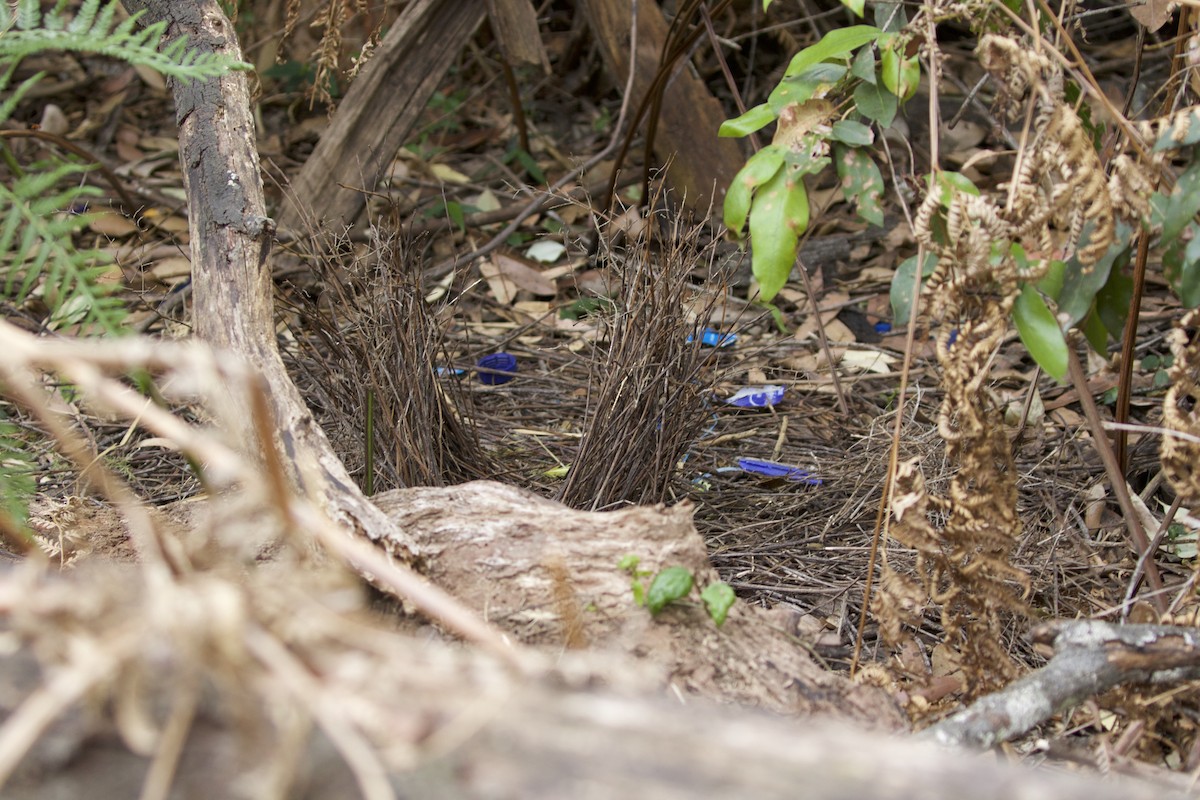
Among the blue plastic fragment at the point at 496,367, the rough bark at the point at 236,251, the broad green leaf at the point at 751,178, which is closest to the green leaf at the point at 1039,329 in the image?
the broad green leaf at the point at 751,178

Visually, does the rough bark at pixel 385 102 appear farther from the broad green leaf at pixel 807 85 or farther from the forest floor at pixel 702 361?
the broad green leaf at pixel 807 85

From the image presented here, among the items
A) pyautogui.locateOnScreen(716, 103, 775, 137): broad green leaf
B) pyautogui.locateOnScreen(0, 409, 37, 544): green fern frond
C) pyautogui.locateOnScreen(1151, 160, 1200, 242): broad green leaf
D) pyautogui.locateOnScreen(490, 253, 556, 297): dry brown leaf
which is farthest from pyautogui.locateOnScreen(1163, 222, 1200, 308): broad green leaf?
pyautogui.locateOnScreen(490, 253, 556, 297): dry brown leaf

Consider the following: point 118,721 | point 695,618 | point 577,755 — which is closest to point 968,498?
point 695,618

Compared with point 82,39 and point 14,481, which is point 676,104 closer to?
point 82,39

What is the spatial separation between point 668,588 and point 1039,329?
0.68 metres

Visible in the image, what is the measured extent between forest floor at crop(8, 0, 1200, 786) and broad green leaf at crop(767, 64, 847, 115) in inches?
13.0

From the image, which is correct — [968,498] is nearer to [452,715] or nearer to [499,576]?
[499,576]

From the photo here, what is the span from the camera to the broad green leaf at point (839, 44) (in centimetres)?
178

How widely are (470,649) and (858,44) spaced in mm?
1178

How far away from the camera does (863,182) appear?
189 cm

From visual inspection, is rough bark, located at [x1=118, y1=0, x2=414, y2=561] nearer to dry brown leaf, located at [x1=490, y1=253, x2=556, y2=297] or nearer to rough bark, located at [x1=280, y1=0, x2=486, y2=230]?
rough bark, located at [x1=280, y1=0, x2=486, y2=230]


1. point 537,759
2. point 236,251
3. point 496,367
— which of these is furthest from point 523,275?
point 537,759

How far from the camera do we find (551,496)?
2.31 m

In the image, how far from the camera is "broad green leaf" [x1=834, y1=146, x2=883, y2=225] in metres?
1.88
